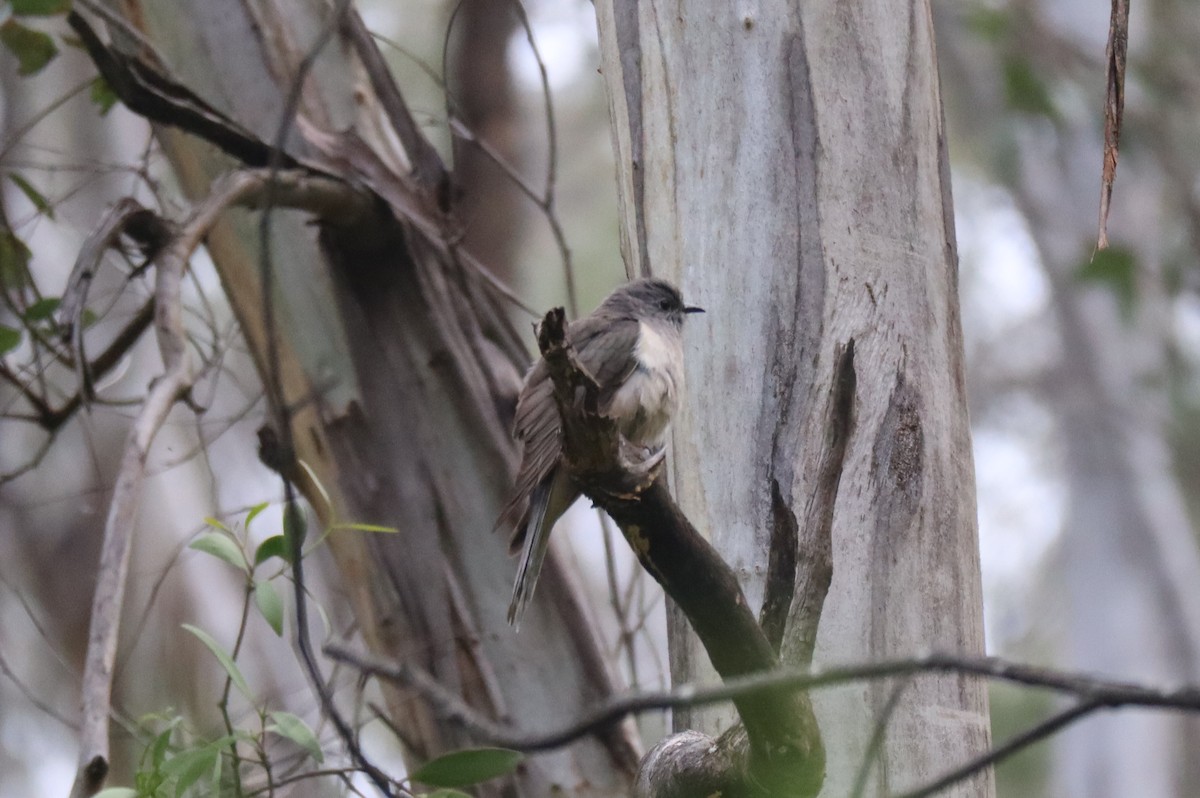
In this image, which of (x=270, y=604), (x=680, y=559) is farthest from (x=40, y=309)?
(x=680, y=559)

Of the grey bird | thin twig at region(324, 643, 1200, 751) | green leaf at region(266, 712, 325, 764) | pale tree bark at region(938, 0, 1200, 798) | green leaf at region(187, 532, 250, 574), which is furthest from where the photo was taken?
pale tree bark at region(938, 0, 1200, 798)

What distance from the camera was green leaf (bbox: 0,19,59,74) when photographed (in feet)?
12.4

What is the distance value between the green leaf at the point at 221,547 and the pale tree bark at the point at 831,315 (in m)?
0.91

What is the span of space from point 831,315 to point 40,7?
2173mm

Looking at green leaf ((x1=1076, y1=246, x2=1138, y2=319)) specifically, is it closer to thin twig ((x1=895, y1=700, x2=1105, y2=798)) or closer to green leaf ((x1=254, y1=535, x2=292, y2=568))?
green leaf ((x1=254, y1=535, x2=292, y2=568))

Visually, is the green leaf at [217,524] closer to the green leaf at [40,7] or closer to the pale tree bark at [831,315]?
the pale tree bark at [831,315]

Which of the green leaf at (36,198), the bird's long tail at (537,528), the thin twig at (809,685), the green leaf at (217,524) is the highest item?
the green leaf at (36,198)

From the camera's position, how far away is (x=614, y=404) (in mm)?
3248

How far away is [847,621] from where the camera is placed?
237 centimetres

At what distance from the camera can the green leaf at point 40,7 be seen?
10.6 ft

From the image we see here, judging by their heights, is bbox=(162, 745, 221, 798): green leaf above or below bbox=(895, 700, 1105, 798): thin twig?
above

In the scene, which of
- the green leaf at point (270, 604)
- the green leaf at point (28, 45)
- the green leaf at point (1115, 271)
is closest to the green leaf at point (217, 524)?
the green leaf at point (270, 604)

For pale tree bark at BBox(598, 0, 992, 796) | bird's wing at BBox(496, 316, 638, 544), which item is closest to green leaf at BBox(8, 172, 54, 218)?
bird's wing at BBox(496, 316, 638, 544)

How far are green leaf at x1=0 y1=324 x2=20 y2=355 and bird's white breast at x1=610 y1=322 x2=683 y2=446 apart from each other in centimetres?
156
